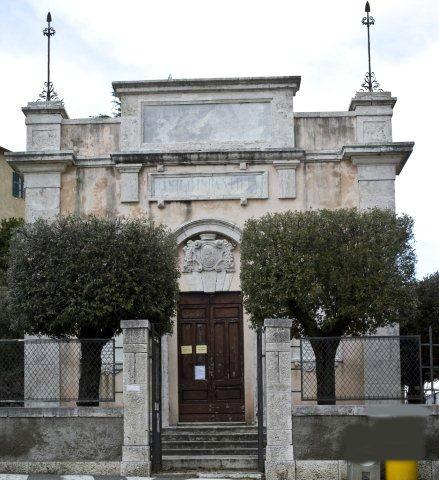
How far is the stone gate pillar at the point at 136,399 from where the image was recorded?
15.6 meters

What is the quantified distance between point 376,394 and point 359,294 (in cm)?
248

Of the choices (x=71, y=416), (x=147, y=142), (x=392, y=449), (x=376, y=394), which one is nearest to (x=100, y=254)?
(x=71, y=416)

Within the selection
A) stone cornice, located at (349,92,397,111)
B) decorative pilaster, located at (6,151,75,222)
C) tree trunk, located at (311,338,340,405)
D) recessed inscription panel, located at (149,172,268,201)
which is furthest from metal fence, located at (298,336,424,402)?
decorative pilaster, located at (6,151,75,222)

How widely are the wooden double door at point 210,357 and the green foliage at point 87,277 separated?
8.71 ft

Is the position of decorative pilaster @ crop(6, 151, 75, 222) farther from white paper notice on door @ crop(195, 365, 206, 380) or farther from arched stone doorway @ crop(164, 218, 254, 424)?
white paper notice on door @ crop(195, 365, 206, 380)

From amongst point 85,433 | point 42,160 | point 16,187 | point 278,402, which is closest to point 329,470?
point 278,402

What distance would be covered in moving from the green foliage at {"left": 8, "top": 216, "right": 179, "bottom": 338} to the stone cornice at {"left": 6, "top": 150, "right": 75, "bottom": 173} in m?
3.10

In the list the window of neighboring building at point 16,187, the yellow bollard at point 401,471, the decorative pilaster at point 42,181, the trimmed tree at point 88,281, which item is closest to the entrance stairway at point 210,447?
the trimmed tree at point 88,281

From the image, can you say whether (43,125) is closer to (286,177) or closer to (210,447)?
(286,177)

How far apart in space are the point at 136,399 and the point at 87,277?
2642 mm

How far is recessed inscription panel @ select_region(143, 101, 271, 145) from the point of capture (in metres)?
21.2

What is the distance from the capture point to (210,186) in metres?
20.9

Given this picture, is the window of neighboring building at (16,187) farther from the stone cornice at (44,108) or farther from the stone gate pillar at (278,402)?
the stone gate pillar at (278,402)

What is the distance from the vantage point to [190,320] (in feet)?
68.2
